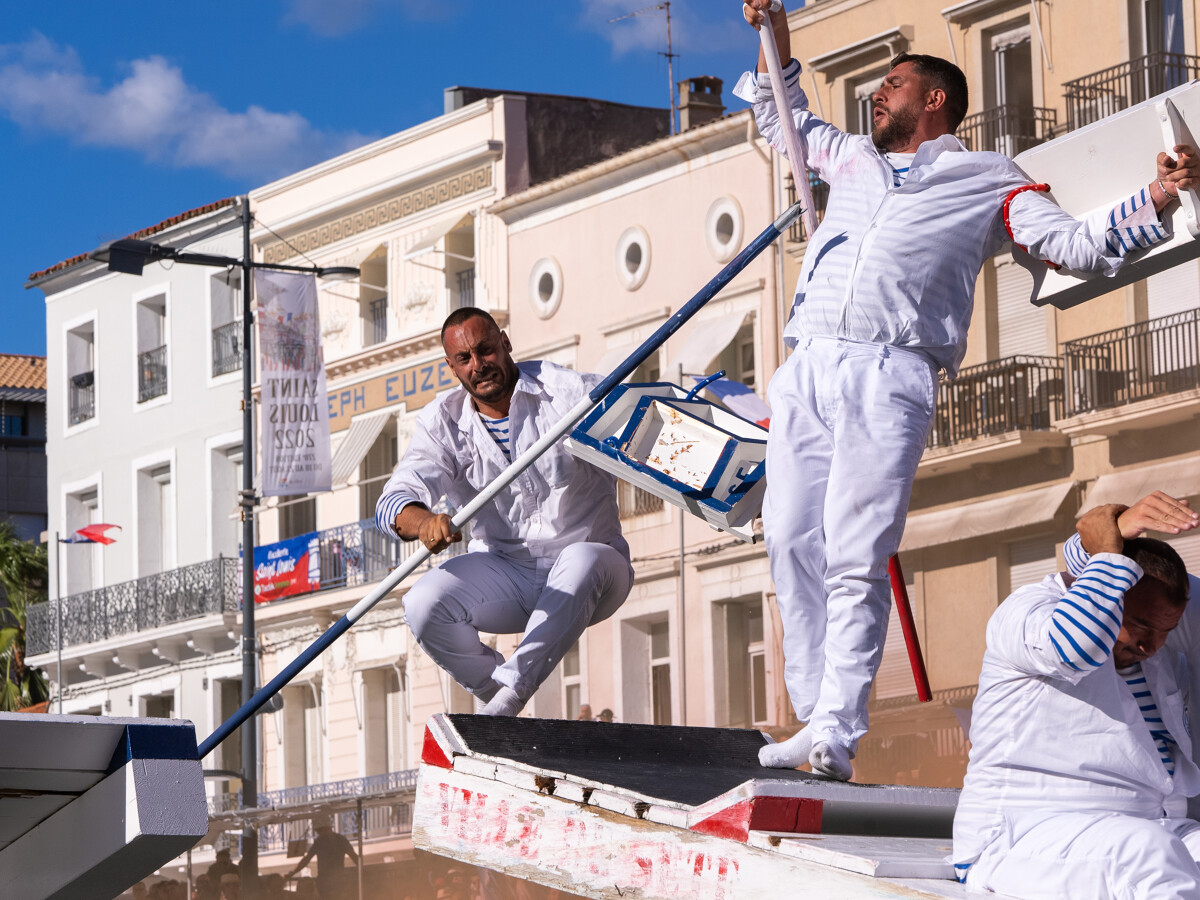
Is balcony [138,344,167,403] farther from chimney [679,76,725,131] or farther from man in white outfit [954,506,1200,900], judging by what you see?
man in white outfit [954,506,1200,900]

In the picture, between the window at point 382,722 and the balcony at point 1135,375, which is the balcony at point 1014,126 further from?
the window at point 382,722

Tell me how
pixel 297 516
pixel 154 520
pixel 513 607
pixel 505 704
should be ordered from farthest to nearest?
pixel 154 520
pixel 297 516
pixel 513 607
pixel 505 704

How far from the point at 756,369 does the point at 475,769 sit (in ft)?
77.1

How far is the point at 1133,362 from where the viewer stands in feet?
83.2

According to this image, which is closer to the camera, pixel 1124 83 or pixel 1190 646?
pixel 1190 646

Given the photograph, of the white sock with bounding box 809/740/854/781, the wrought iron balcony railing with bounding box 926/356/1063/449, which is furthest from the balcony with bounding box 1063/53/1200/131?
the white sock with bounding box 809/740/854/781

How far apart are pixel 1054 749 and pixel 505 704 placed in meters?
2.73

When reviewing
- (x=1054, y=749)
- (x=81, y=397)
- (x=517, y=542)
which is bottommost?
(x=1054, y=749)

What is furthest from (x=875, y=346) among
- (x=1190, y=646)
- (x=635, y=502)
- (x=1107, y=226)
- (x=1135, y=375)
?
(x=635, y=502)

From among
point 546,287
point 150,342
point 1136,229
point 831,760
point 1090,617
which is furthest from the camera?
point 150,342

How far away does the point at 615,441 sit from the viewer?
7320 mm

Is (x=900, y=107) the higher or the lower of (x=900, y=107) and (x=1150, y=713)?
the higher

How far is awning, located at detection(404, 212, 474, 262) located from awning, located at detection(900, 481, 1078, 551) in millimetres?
10153

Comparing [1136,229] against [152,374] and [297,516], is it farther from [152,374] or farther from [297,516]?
[152,374]
